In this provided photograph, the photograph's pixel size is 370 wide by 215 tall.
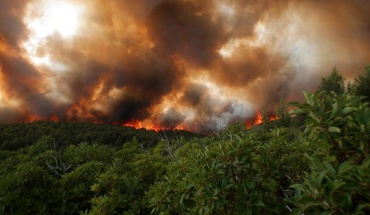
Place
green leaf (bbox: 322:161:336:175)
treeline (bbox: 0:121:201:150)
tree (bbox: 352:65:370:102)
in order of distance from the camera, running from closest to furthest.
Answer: green leaf (bbox: 322:161:336:175), tree (bbox: 352:65:370:102), treeline (bbox: 0:121:201:150)

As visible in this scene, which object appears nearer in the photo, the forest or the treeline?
the forest

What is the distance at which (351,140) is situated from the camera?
300 cm

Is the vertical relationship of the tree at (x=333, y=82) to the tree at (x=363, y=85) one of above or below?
above

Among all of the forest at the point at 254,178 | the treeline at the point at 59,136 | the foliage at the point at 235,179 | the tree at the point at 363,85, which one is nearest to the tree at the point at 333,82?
the tree at the point at 363,85

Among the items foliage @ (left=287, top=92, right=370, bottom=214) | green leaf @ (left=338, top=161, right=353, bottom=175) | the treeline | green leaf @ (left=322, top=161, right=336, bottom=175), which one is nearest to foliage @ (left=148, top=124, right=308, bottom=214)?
foliage @ (left=287, top=92, right=370, bottom=214)

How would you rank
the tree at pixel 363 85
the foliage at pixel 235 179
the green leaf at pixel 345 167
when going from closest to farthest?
the green leaf at pixel 345 167 → the foliage at pixel 235 179 → the tree at pixel 363 85

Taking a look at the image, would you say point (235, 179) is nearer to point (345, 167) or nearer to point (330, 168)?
point (330, 168)

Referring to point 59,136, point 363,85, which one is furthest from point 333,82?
point 59,136

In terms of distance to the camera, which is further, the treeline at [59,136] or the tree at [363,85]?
the treeline at [59,136]

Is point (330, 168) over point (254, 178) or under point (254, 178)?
under

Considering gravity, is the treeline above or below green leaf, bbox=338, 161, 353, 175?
above

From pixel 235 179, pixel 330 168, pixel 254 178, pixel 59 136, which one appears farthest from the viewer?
pixel 59 136

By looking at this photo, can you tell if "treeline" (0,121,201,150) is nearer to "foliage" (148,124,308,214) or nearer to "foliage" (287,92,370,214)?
"foliage" (148,124,308,214)

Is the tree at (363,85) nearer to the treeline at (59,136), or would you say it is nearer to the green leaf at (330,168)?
the treeline at (59,136)
